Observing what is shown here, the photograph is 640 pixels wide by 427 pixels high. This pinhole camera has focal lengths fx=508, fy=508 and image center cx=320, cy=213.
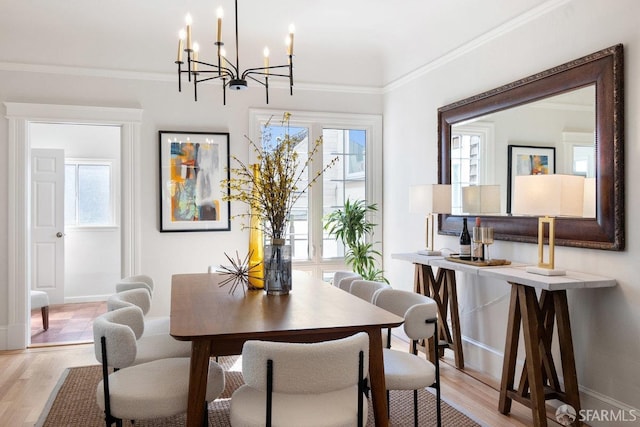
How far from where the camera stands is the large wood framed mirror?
2.82 metres

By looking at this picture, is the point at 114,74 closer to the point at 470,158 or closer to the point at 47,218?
the point at 47,218

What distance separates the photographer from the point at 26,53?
184 inches

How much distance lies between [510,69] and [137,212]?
11.6ft

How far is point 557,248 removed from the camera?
10.6 ft

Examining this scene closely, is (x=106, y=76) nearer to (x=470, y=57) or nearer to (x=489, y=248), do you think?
(x=470, y=57)

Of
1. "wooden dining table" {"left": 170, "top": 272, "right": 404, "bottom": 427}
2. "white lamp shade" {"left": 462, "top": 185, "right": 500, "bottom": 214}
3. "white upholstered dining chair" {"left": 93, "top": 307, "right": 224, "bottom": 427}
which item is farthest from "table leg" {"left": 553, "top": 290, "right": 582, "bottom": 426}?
"white upholstered dining chair" {"left": 93, "top": 307, "right": 224, "bottom": 427}

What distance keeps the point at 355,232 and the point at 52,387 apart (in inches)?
117

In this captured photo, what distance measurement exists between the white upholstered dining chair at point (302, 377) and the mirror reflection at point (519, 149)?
1929 millimetres

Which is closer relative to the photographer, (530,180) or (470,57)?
(530,180)

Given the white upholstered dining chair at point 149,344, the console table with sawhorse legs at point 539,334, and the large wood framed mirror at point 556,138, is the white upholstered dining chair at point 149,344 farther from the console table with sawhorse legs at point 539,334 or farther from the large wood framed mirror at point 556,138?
the large wood framed mirror at point 556,138

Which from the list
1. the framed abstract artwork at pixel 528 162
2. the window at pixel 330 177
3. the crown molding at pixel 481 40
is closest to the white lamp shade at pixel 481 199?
the framed abstract artwork at pixel 528 162

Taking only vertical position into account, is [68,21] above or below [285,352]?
above

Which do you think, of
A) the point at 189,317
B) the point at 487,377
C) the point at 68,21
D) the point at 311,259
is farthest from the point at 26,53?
the point at 487,377

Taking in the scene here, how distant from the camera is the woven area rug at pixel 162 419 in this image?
3.00 m
